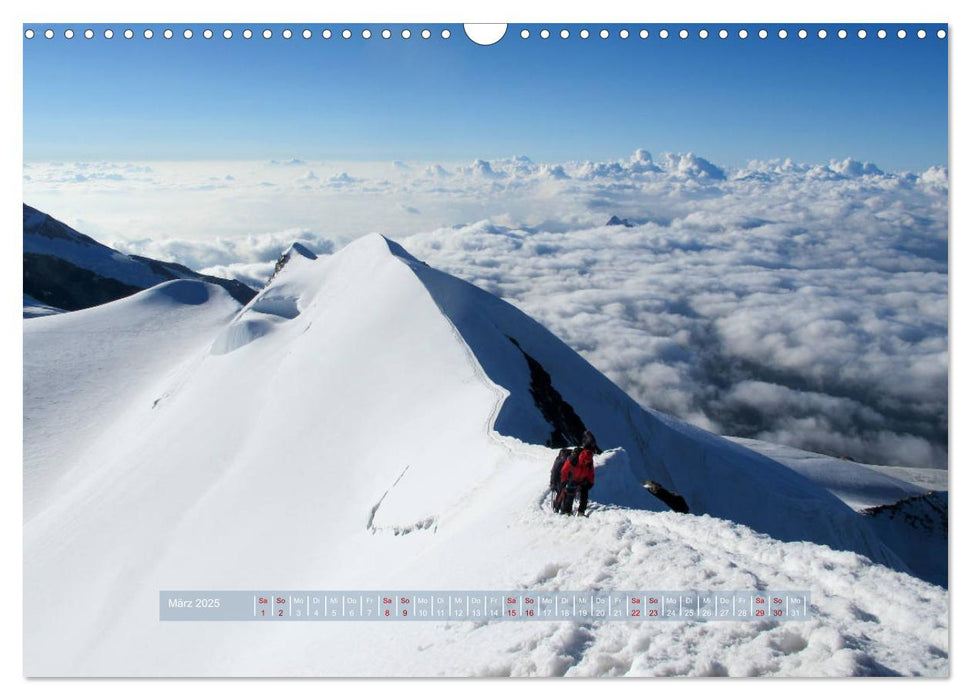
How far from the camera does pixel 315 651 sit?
311 inches

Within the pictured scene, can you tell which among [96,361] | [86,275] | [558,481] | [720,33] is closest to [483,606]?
[558,481]

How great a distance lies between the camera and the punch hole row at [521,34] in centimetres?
799

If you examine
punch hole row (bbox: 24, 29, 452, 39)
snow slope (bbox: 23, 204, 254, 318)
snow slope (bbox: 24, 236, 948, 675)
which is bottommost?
snow slope (bbox: 23, 204, 254, 318)

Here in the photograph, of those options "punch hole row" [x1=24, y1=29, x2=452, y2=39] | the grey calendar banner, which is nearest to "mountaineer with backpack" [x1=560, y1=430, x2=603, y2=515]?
the grey calendar banner

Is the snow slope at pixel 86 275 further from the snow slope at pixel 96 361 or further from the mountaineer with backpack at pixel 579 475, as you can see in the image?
the mountaineer with backpack at pixel 579 475

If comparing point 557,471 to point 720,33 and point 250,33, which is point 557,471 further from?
point 250,33

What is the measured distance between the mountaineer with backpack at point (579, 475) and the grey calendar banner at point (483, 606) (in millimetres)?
1677

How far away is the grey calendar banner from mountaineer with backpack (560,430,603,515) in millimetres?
1677

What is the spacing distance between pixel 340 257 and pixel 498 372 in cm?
2481

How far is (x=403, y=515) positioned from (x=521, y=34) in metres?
8.33

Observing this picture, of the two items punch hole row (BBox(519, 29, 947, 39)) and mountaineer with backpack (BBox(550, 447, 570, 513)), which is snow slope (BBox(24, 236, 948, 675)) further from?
punch hole row (BBox(519, 29, 947, 39))

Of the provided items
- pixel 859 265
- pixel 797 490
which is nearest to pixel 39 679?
pixel 859 265

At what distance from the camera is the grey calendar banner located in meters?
6.43

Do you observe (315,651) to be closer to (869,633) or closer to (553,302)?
(869,633)
